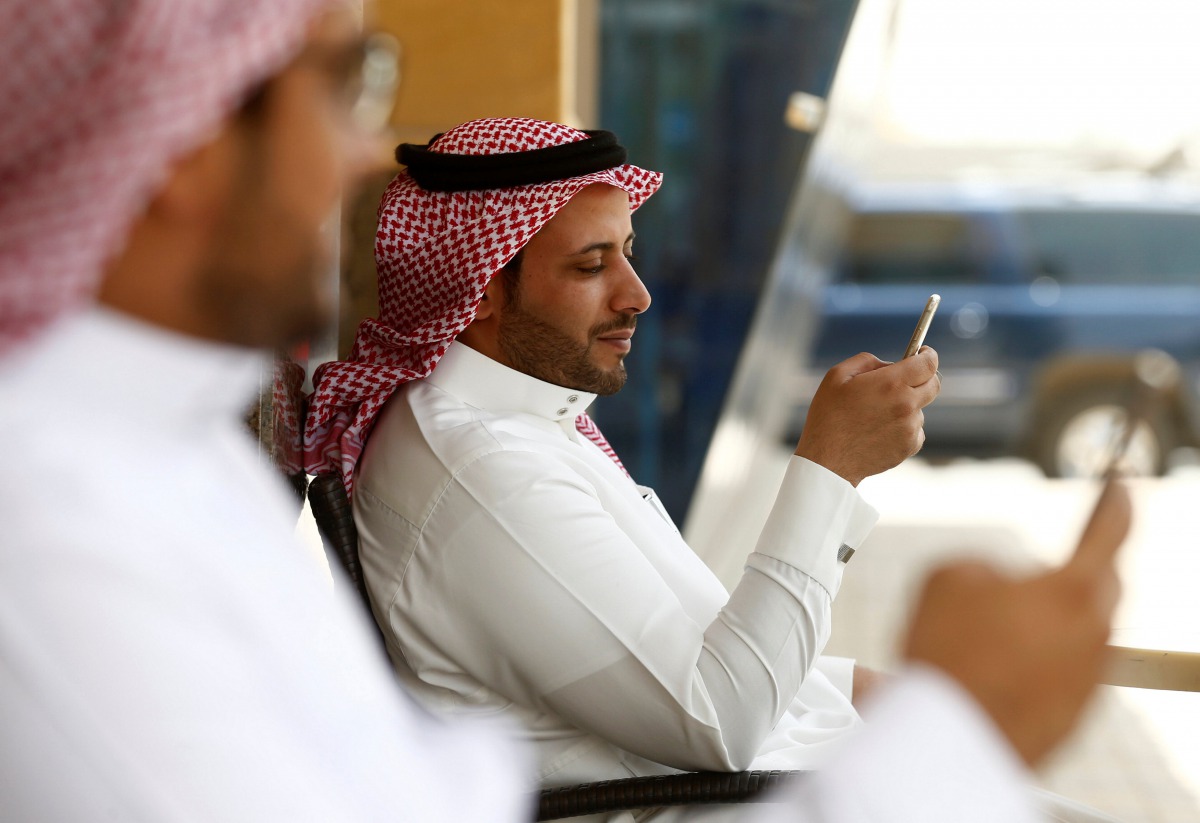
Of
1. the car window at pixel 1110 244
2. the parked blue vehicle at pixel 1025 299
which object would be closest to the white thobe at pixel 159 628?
the parked blue vehicle at pixel 1025 299

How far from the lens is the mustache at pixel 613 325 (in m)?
2.03

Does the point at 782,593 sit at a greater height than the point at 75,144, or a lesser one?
lesser

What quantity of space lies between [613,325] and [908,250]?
296 inches

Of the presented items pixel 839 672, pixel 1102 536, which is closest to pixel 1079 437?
pixel 839 672

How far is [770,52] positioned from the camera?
18.2 feet

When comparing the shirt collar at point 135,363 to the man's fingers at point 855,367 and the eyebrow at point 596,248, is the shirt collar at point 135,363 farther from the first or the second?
the eyebrow at point 596,248

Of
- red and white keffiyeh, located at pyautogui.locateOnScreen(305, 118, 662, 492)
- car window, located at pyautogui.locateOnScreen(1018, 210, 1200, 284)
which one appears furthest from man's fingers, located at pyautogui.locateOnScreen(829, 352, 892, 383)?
car window, located at pyautogui.locateOnScreen(1018, 210, 1200, 284)

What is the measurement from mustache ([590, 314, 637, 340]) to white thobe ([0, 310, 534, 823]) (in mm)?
1207

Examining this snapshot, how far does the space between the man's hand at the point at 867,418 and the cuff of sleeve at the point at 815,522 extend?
0.03 meters

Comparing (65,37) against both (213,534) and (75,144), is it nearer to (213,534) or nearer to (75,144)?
(75,144)

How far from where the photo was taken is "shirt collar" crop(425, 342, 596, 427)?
189 cm

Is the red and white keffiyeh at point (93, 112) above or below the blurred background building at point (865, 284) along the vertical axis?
above

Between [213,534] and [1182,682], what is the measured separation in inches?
68.8

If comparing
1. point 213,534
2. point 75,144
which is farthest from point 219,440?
point 75,144
